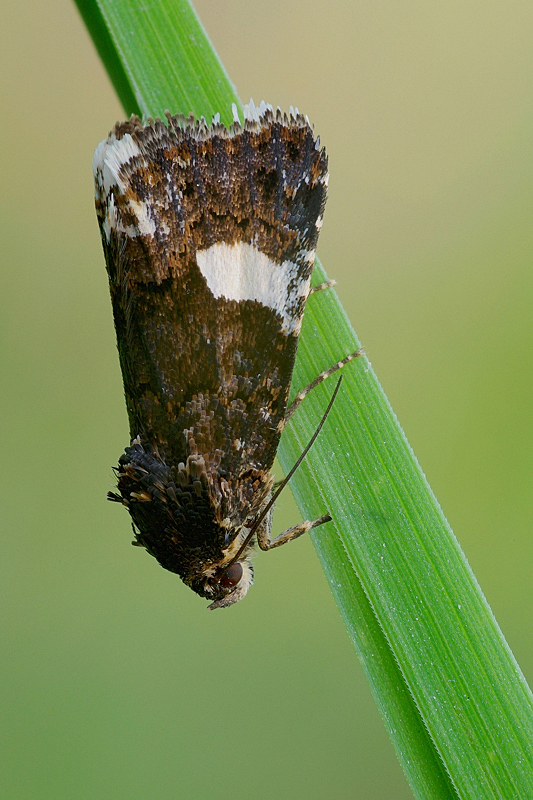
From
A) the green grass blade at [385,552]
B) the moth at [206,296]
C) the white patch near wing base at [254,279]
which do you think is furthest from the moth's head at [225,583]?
the white patch near wing base at [254,279]

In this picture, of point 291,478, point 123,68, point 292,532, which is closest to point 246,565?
point 292,532

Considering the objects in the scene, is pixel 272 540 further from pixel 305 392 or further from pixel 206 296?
pixel 206 296

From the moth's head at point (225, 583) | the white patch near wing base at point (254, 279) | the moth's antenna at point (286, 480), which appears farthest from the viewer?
the moth's head at point (225, 583)

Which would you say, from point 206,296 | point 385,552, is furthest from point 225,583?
point 206,296

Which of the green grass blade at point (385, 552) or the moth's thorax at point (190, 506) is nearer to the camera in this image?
the green grass blade at point (385, 552)

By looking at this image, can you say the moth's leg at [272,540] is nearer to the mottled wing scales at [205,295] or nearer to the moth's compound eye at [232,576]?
the moth's compound eye at [232,576]

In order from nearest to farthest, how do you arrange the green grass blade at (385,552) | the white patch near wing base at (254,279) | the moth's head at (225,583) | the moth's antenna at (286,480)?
the green grass blade at (385,552) → the moth's antenna at (286,480) → the white patch near wing base at (254,279) → the moth's head at (225,583)

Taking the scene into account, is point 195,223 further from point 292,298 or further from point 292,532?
point 292,532
